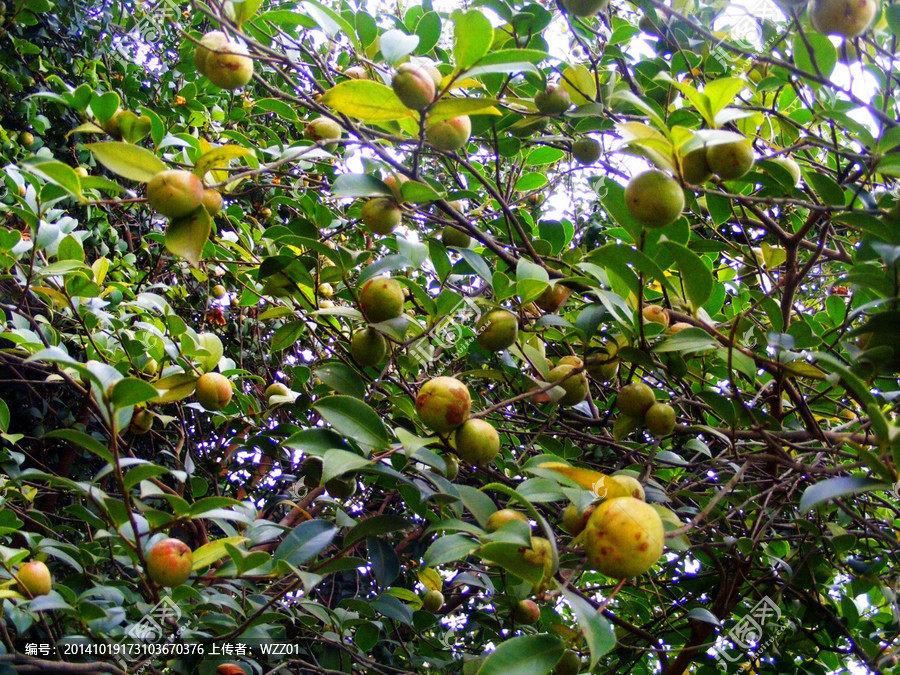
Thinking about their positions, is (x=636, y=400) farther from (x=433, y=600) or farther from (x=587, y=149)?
(x=433, y=600)

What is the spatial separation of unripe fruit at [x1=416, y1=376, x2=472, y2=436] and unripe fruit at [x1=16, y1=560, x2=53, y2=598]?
748 millimetres

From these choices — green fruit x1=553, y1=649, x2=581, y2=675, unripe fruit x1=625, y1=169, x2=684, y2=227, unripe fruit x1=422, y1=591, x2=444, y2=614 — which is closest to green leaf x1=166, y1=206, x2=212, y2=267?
unripe fruit x1=625, y1=169, x2=684, y2=227

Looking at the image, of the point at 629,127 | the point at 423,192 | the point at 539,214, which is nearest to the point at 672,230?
the point at 629,127

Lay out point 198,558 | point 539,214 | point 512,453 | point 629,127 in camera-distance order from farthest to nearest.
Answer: point 539,214, point 512,453, point 198,558, point 629,127

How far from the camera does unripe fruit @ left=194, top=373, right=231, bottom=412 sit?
1373mm

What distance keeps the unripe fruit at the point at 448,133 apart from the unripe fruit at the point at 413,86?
14 centimetres

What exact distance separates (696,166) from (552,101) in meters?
0.39

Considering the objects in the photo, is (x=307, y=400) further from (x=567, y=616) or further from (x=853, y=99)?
(x=567, y=616)

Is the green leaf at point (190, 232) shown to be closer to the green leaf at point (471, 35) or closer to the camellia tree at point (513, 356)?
the camellia tree at point (513, 356)

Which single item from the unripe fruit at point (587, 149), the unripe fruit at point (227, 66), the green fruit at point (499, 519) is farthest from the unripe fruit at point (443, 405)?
the unripe fruit at point (587, 149)

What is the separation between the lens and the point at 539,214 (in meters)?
2.59

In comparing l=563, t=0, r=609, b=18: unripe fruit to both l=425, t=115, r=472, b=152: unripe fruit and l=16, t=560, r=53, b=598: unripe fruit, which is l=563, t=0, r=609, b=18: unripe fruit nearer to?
l=425, t=115, r=472, b=152: unripe fruit

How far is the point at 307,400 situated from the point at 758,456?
2.83 feet

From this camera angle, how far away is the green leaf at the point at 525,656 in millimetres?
749
